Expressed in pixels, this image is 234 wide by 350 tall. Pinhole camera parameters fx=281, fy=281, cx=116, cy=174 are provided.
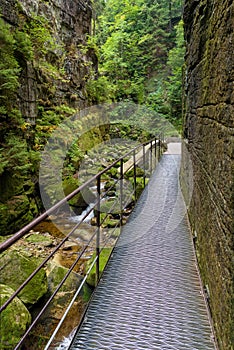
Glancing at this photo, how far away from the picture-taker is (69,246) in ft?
19.5

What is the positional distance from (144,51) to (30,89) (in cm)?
2023

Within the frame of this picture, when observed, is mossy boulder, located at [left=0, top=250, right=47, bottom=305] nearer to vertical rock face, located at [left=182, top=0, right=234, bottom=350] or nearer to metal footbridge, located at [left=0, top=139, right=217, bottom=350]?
metal footbridge, located at [left=0, top=139, right=217, bottom=350]

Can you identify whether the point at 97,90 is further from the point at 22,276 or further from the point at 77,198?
the point at 22,276

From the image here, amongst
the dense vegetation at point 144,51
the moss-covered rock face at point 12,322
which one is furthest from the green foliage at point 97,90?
the moss-covered rock face at point 12,322

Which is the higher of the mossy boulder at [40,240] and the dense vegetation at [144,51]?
the dense vegetation at [144,51]

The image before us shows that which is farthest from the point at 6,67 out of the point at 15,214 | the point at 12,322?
the point at 12,322

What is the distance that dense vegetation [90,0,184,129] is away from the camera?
21047mm

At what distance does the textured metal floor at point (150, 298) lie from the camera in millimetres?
2115

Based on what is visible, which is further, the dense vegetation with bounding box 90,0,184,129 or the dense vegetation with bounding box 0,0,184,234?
the dense vegetation with bounding box 90,0,184,129

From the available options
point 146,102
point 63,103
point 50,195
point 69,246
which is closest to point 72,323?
point 69,246

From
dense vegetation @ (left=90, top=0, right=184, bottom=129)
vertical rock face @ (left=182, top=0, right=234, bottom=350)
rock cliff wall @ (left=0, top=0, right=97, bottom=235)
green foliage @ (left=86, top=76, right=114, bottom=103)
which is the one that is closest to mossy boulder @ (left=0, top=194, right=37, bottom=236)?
rock cliff wall @ (left=0, top=0, right=97, bottom=235)

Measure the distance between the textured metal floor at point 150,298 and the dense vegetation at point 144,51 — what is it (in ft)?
58.0

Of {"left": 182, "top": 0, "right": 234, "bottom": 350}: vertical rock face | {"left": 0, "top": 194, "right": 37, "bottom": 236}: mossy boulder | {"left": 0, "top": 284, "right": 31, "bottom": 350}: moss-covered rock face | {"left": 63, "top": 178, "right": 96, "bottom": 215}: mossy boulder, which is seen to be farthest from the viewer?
{"left": 63, "top": 178, "right": 96, "bottom": 215}: mossy boulder

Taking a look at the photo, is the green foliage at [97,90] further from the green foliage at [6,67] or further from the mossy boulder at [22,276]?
the mossy boulder at [22,276]
